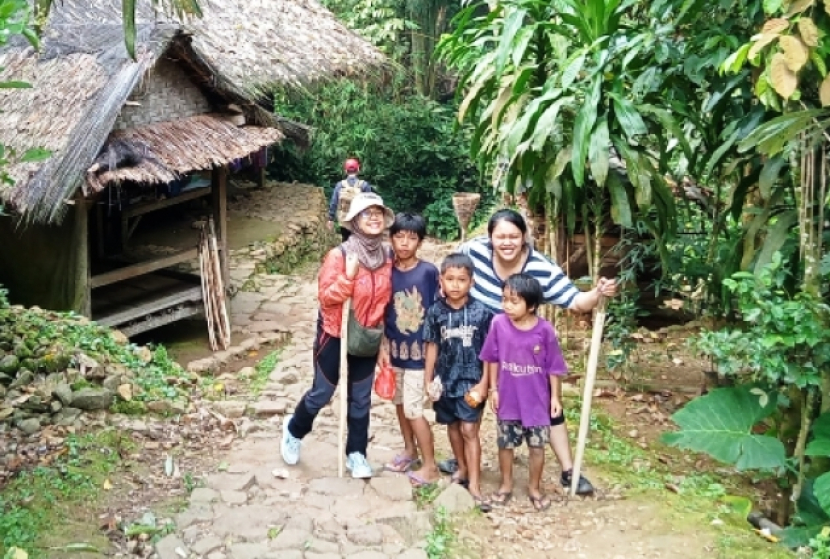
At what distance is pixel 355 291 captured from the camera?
427 cm

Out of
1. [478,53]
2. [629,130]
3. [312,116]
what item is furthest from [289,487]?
[312,116]

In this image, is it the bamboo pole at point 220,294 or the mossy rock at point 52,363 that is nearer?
the mossy rock at point 52,363

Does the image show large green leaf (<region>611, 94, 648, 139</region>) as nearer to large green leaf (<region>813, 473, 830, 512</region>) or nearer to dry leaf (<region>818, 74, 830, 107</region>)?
dry leaf (<region>818, 74, 830, 107</region>)

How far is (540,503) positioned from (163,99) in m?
5.71

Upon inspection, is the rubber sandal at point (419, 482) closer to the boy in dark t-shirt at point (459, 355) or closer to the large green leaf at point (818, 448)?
the boy in dark t-shirt at point (459, 355)

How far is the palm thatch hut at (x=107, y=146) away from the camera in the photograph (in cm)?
721

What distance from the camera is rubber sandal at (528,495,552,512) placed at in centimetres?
432

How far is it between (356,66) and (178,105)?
14.8ft

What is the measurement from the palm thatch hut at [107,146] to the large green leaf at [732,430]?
4808mm

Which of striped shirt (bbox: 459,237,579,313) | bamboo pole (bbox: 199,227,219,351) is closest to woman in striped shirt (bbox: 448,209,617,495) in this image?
striped shirt (bbox: 459,237,579,313)

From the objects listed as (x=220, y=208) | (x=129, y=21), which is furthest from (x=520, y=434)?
(x=220, y=208)

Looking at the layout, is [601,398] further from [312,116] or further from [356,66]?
[312,116]

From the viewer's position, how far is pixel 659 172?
536 centimetres

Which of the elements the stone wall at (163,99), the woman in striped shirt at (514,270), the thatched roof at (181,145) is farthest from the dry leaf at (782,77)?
the stone wall at (163,99)
